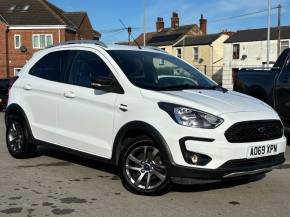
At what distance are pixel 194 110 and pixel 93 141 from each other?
5.28 ft

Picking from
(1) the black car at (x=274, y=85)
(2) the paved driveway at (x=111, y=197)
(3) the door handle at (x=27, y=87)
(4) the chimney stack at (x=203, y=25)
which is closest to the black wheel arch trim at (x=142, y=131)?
(2) the paved driveway at (x=111, y=197)

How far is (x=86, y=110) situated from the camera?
6.65 meters

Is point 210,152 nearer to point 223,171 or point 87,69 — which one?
point 223,171

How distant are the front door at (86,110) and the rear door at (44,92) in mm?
195

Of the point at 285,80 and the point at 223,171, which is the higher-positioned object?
the point at 285,80

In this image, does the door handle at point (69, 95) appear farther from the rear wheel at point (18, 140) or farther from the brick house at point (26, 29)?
the brick house at point (26, 29)

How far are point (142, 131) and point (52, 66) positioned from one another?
2.27 meters

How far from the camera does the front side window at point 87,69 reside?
6.71 metres

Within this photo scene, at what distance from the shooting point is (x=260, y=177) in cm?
697

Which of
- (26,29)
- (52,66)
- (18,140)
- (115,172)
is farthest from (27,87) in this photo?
(26,29)

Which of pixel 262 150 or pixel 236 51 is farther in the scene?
pixel 236 51

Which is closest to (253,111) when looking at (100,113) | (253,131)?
(253,131)

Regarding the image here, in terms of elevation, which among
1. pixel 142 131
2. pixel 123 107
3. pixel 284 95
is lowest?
pixel 142 131

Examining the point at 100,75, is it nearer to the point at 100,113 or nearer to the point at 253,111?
the point at 100,113
